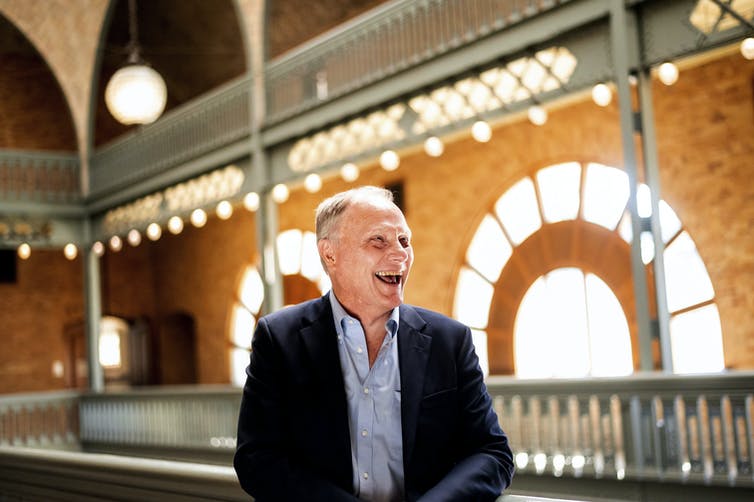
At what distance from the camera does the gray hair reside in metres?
2.73

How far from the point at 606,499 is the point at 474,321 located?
670 cm

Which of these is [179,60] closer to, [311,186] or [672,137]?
[311,186]

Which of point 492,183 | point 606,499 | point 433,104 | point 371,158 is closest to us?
point 606,499

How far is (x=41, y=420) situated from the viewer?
17234 millimetres

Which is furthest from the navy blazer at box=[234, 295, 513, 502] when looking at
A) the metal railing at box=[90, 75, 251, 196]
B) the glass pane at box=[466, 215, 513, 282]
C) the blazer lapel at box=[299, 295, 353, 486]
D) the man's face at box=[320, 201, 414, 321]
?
the glass pane at box=[466, 215, 513, 282]

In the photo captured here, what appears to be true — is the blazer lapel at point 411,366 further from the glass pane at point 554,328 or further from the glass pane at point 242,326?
the glass pane at point 242,326

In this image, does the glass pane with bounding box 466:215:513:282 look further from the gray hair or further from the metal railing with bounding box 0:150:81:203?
the gray hair

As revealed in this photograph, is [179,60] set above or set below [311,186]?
above

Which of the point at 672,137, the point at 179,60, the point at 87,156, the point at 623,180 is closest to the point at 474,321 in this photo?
the point at 623,180

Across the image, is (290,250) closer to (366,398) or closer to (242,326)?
(242,326)

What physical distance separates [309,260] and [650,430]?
11.0 metres

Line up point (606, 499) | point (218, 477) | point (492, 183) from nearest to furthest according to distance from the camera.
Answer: point (218, 477) → point (606, 499) → point (492, 183)

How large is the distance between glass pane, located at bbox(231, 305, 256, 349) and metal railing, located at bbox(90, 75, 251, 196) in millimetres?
4067

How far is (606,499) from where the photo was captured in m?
8.55
